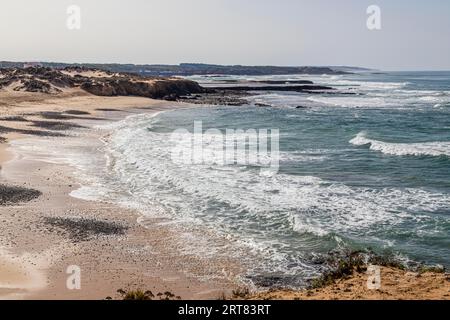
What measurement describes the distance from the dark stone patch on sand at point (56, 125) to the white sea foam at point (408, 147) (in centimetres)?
1817

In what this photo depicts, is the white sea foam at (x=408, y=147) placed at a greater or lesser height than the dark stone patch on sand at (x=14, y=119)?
lesser

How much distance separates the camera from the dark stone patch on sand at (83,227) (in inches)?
508

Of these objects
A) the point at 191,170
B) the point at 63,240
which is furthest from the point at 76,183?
the point at 63,240

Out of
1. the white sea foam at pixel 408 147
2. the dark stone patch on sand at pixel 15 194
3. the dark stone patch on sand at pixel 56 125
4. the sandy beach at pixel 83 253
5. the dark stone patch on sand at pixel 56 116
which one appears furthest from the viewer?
the dark stone patch on sand at pixel 56 116

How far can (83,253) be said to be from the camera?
38.2 feet

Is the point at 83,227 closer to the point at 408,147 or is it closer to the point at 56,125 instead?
the point at 408,147

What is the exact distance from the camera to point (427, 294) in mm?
8461

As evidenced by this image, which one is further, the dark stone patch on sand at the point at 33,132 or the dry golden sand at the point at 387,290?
the dark stone patch on sand at the point at 33,132

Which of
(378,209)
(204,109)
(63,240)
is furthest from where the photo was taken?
(204,109)

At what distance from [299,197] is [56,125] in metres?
22.5

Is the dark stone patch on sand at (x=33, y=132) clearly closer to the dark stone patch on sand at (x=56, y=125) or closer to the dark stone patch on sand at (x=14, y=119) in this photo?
the dark stone patch on sand at (x=56, y=125)

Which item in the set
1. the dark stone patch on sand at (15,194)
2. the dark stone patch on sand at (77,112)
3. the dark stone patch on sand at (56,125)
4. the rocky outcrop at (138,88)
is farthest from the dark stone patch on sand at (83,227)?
the rocky outcrop at (138,88)
